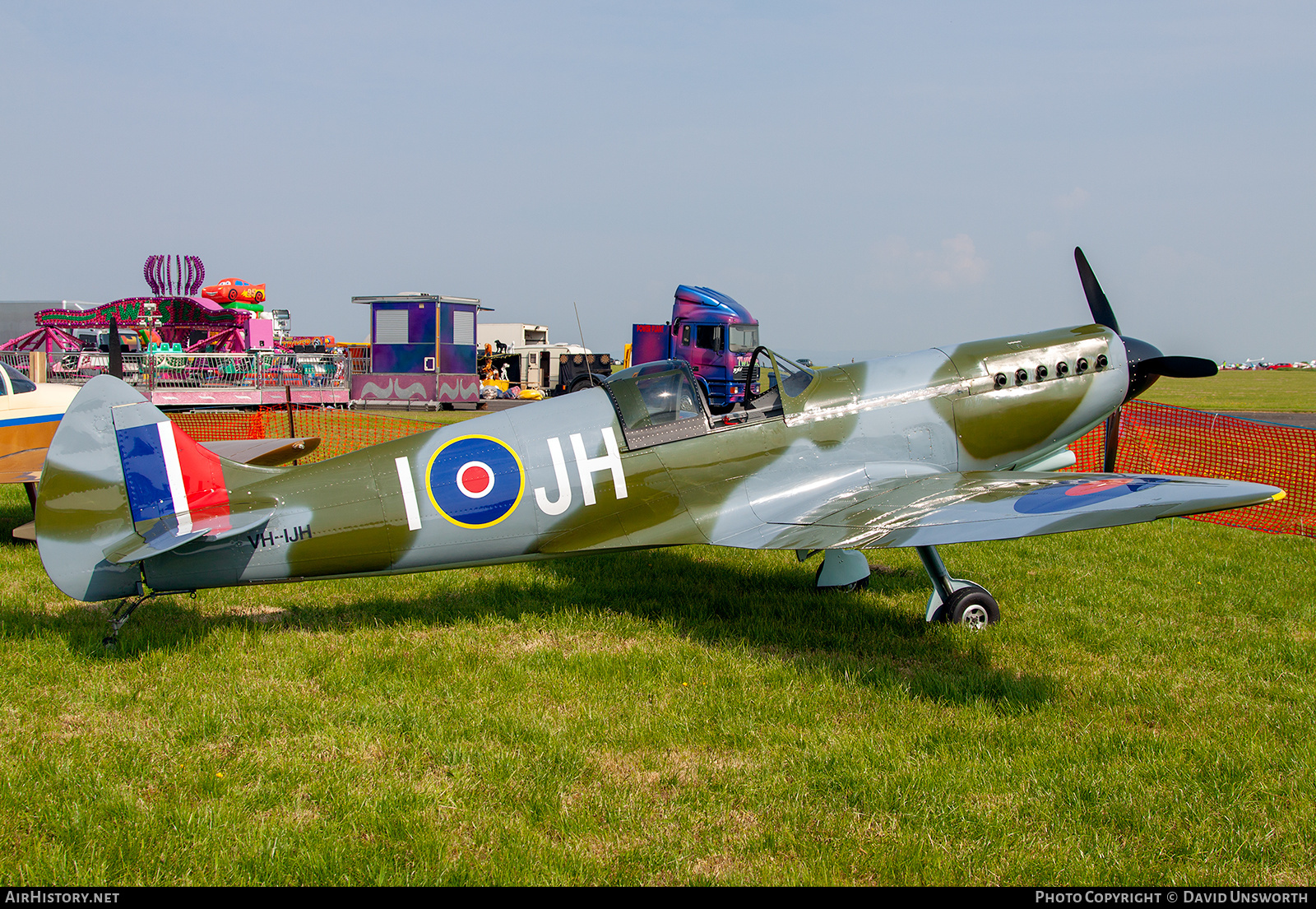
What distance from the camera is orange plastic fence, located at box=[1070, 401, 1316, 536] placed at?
415 inches

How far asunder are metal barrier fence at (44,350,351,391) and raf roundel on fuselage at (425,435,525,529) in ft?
66.1

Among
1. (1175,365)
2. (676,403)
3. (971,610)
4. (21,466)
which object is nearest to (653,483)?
(676,403)

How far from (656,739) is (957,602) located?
2.84 meters

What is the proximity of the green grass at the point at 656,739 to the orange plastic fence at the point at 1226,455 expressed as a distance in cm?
410

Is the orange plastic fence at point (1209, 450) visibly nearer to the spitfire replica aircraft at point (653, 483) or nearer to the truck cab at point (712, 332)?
the spitfire replica aircraft at point (653, 483)

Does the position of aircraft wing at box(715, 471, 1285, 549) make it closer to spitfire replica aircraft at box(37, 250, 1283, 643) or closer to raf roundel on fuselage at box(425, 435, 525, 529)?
spitfire replica aircraft at box(37, 250, 1283, 643)

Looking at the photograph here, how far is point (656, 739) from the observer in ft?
14.4

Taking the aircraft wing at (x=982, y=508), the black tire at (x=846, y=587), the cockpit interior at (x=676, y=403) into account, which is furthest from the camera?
the black tire at (x=846, y=587)

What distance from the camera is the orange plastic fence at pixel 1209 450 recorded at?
34.7 ft

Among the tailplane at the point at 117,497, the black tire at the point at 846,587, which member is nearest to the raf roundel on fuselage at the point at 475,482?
the tailplane at the point at 117,497

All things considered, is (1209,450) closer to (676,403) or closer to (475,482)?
(676,403)

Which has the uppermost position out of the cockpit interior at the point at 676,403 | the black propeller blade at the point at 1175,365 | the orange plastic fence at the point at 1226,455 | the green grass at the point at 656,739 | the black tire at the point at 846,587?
the black propeller blade at the point at 1175,365

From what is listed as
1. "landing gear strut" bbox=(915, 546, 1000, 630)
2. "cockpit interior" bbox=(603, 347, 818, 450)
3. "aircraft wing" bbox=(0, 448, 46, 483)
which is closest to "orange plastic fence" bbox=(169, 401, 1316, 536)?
"aircraft wing" bbox=(0, 448, 46, 483)

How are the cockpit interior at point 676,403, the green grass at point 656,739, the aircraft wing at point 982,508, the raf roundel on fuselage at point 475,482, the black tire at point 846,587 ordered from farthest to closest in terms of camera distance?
the black tire at point 846,587 < the cockpit interior at point 676,403 < the raf roundel on fuselage at point 475,482 < the aircraft wing at point 982,508 < the green grass at point 656,739
